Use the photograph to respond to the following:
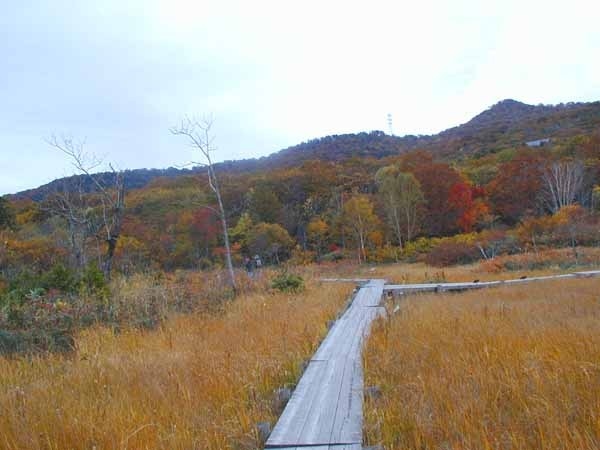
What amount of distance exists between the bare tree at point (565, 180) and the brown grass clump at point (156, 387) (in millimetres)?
35406

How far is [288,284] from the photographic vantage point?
1120cm

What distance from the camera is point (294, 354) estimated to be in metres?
4.41

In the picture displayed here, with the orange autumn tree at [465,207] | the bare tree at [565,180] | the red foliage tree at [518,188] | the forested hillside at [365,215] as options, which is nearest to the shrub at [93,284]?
the forested hillside at [365,215]

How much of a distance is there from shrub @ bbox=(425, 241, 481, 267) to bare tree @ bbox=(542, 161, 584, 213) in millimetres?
13801

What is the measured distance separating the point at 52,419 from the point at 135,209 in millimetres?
46111

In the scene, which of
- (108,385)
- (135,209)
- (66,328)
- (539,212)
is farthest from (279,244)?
(108,385)

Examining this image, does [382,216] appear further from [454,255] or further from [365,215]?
[454,255]

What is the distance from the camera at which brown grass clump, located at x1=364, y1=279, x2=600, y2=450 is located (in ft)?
7.42

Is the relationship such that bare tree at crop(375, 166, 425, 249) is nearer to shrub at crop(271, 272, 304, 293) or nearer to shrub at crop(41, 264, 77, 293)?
shrub at crop(271, 272, 304, 293)

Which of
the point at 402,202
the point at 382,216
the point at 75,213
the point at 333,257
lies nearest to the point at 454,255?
the point at 402,202

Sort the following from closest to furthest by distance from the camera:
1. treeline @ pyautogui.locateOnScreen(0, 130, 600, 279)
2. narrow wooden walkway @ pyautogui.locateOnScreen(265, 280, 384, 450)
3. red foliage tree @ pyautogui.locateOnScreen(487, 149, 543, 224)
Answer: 1. narrow wooden walkway @ pyautogui.locateOnScreen(265, 280, 384, 450)
2. treeline @ pyautogui.locateOnScreen(0, 130, 600, 279)
3. red foliage tree @ pyautogui.locateOnScreen(487, 149, 543, 224)

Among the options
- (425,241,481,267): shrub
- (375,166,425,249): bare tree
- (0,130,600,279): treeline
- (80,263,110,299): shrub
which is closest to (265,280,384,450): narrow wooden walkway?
(80,263,110,299): shrub

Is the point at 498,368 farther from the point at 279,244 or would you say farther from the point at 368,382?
the point at 279,244

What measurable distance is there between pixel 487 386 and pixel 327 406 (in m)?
1.14
